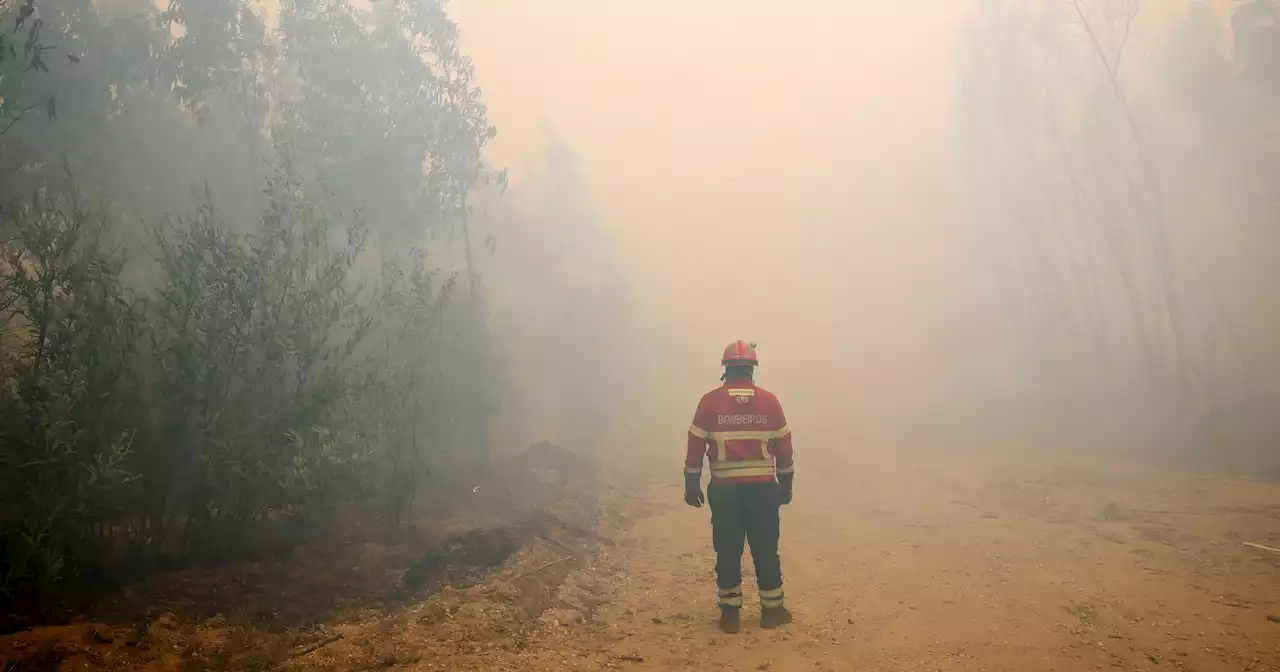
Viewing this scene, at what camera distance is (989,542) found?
9.02 meters

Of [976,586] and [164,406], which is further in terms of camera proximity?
[976,586]

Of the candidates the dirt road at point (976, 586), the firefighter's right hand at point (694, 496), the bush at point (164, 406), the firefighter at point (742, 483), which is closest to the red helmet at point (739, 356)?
the firefighter at point (742, 483)

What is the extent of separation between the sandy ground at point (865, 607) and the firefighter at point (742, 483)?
14.1 inches

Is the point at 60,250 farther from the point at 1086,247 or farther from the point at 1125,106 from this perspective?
the point at 1086,247

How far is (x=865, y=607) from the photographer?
21.5ft

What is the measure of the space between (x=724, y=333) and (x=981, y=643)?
108ft

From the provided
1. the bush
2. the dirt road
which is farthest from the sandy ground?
the bush

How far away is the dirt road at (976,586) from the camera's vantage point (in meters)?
5.29

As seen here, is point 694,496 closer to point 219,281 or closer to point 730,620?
point 730,620

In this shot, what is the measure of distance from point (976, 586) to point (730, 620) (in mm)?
3072

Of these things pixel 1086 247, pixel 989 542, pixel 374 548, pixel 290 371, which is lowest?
pixel 989 542

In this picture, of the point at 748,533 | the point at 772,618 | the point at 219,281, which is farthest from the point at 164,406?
the point at 772,618

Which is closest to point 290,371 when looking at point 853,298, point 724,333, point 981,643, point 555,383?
point 981,643

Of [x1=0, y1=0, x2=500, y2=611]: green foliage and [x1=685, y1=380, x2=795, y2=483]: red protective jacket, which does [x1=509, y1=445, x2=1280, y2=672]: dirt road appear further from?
[x1=0, y1=0, x2=500, y2=611]: green foliage
